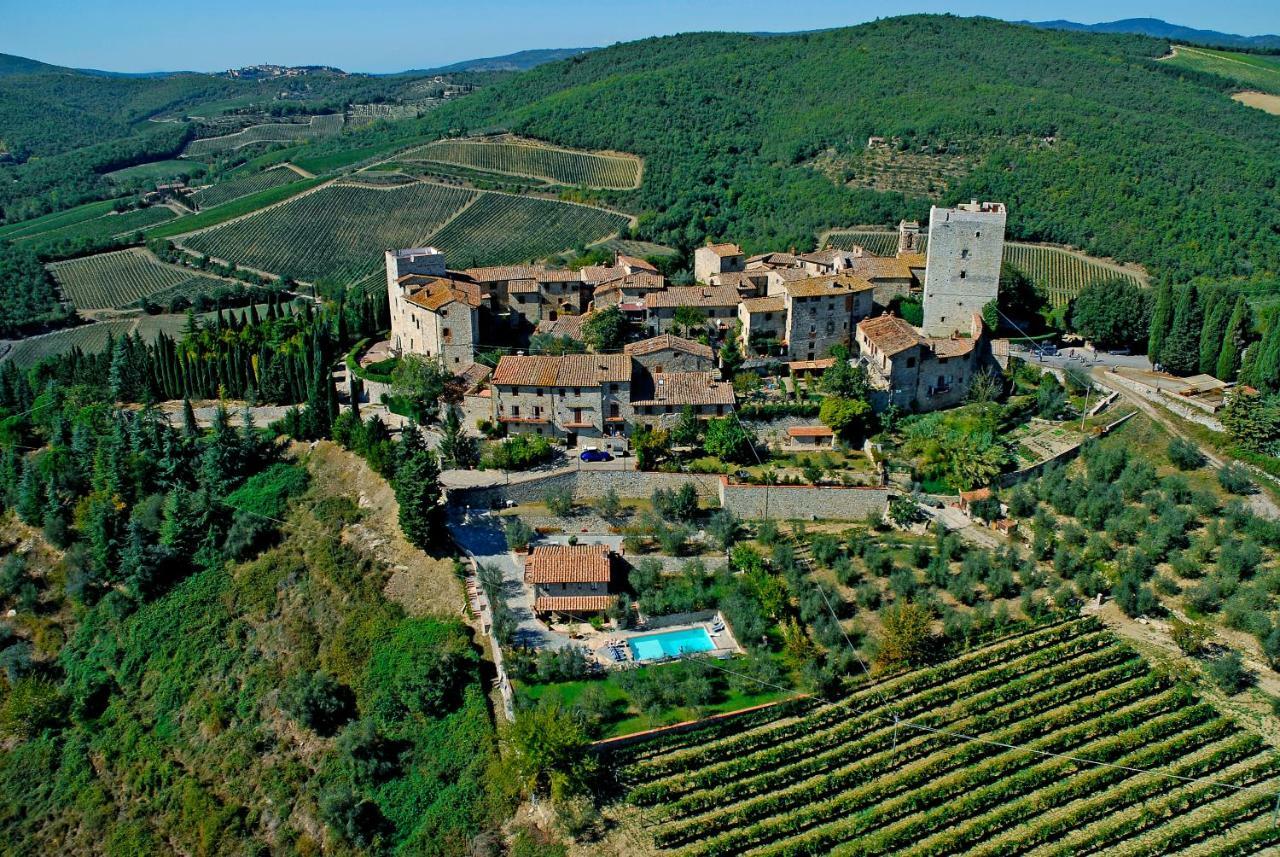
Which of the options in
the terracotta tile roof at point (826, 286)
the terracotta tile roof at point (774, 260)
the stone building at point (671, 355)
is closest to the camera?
the stone building at point (671, 355)

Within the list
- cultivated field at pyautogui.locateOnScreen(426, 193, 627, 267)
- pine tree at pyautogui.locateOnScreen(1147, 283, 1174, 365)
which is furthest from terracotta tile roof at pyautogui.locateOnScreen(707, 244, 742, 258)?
cultivated field at pyautogui.locateOnScreen(426, 193, 627, 267)

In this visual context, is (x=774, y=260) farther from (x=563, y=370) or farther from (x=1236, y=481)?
(x=1236, y=481)

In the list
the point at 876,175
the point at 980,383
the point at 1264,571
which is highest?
the point at 876,175

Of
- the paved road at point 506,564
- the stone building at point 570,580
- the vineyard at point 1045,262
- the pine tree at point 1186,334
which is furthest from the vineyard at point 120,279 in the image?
the pine tree at point 1186,334

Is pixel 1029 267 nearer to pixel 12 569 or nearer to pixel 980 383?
pixel 980 383

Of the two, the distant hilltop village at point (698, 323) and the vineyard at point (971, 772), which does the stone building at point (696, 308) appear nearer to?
the distant hilltop village at point (698, 323)

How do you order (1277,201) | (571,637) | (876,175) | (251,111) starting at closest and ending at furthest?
(571,637) → (1277,201) → (876,175) → (251,111)

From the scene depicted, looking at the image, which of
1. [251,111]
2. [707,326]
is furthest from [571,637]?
[251,111]
